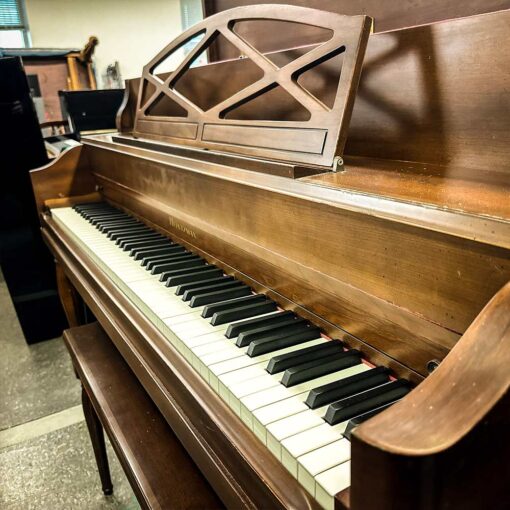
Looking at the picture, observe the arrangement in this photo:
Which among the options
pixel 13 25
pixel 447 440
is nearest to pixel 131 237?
Result: pixel 447 440

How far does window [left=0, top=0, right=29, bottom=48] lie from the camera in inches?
309

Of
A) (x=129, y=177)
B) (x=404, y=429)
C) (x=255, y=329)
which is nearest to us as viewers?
(x=404, y=429)

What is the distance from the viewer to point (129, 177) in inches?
82.5

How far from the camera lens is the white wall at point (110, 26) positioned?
26.3 ft

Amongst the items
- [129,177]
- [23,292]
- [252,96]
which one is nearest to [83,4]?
[23,292]

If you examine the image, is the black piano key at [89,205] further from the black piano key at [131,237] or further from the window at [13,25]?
the window at [13,25]

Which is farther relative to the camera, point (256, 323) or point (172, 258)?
point (172, 258)

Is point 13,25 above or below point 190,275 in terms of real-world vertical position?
above

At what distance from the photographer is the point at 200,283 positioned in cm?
132

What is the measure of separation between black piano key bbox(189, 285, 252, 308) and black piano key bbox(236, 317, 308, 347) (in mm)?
204

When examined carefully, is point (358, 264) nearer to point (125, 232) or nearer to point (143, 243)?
point (143, 243)

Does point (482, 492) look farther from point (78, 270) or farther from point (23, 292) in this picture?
point (23, 292)

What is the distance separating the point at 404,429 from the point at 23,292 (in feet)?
9.94

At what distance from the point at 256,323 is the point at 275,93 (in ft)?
2.48
